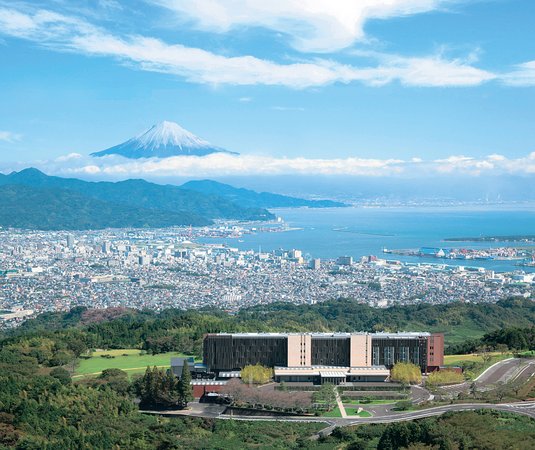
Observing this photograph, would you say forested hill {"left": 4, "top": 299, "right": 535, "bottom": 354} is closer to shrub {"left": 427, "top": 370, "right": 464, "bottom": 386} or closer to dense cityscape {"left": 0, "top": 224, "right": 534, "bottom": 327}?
dense cityscape {"left": 0, "top": 224, "right": 534, "bottom": 327}

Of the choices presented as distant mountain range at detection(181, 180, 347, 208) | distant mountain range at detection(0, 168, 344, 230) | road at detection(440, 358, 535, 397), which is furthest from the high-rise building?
distant mountain range at detection(181, 180, 347, 208)

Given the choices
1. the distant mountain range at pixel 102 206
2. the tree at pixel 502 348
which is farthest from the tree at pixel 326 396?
the distant mountain range at pixel 102 206

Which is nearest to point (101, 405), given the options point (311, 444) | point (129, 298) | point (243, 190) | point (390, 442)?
point (311, 444)

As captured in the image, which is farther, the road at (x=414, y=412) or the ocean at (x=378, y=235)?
the ocean at (x=378, y=235)

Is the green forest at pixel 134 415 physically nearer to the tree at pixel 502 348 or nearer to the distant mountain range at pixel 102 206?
the tree at pixel 502 348

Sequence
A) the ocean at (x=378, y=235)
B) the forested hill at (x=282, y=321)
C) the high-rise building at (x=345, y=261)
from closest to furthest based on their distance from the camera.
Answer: the forested hill at (x=282, y=321) < the high-rise building at (x=345, y=261) < the ocean at (x=378, y=235)

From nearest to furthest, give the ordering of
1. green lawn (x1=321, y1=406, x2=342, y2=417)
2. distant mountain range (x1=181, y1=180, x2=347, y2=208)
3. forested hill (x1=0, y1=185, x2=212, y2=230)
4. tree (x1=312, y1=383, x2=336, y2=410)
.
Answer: green lawn (x1=321, y1=406, x2=342, y2=417), tree (x1=312, y1=383, x2=336, y2=410), forested hill (x1=0, y1=185, x2=212, y2=230), distant mountain range (x1=181, y1=180, x2=347, y2=208)

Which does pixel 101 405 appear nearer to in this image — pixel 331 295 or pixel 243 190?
pixel 331 295
